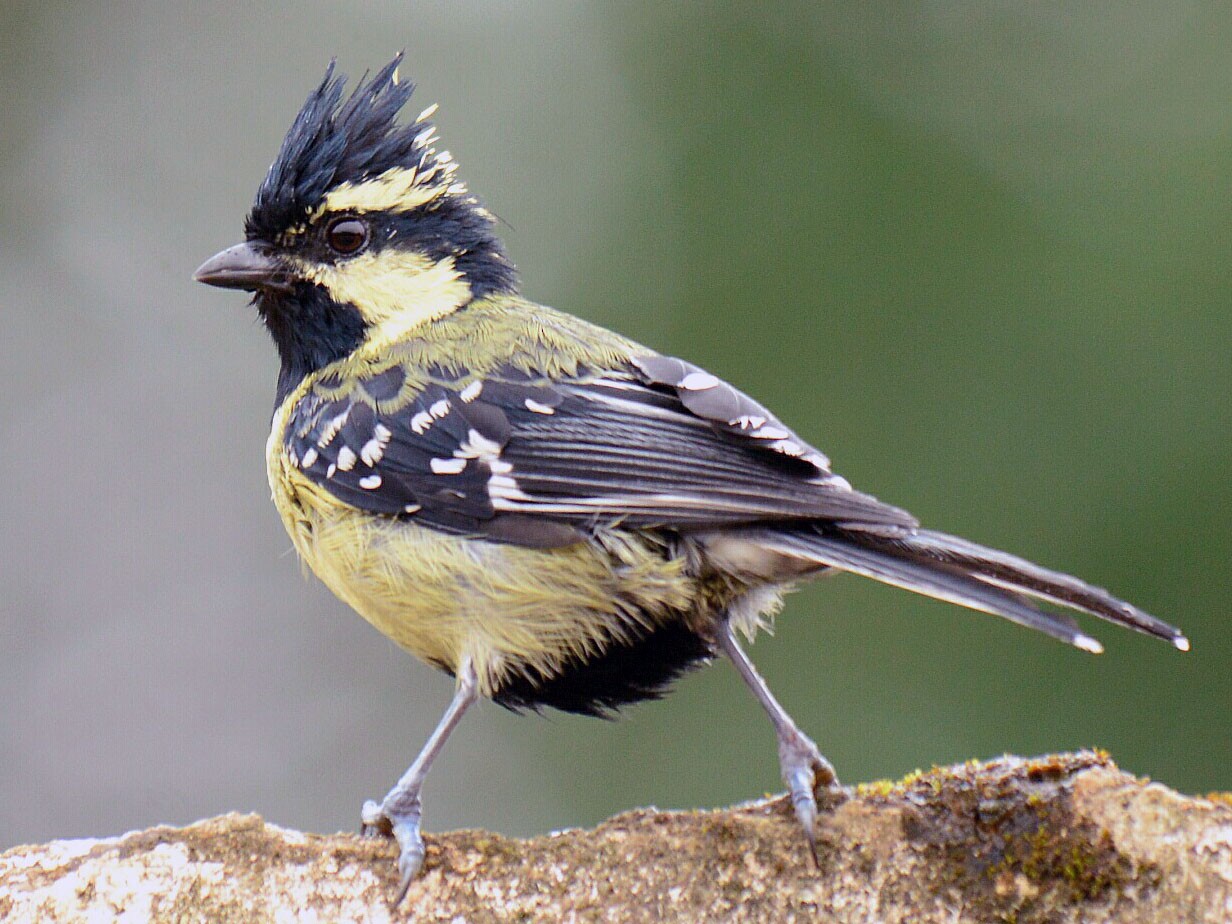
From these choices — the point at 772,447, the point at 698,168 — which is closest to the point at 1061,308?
the point at 698,168

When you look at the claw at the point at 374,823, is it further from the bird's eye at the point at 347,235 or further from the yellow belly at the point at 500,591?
the bird's eye at the point at 347,235

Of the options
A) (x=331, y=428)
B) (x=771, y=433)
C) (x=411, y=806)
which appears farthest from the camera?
(x=331, y=428)

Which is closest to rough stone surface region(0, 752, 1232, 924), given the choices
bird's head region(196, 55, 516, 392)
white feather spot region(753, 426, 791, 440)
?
white feather spot region(753, 426, 791, 440)

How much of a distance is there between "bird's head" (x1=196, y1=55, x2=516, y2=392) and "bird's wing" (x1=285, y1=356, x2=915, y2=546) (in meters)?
0.33

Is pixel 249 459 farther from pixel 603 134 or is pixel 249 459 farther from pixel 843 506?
pixel 843 506

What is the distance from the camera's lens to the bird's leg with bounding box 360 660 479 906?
268cm

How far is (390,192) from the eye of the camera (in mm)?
3885

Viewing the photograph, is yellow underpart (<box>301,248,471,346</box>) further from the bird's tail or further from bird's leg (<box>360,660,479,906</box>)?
the bird's tail

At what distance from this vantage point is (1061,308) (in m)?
5.39

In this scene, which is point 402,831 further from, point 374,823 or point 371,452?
point 371,452

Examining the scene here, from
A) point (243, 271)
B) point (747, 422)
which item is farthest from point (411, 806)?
point (243, 271)

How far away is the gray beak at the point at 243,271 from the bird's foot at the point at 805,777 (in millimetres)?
1933

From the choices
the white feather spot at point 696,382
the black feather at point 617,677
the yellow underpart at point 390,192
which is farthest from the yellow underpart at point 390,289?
the black feather at point 617,677

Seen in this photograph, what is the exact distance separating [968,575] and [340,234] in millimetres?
2078
